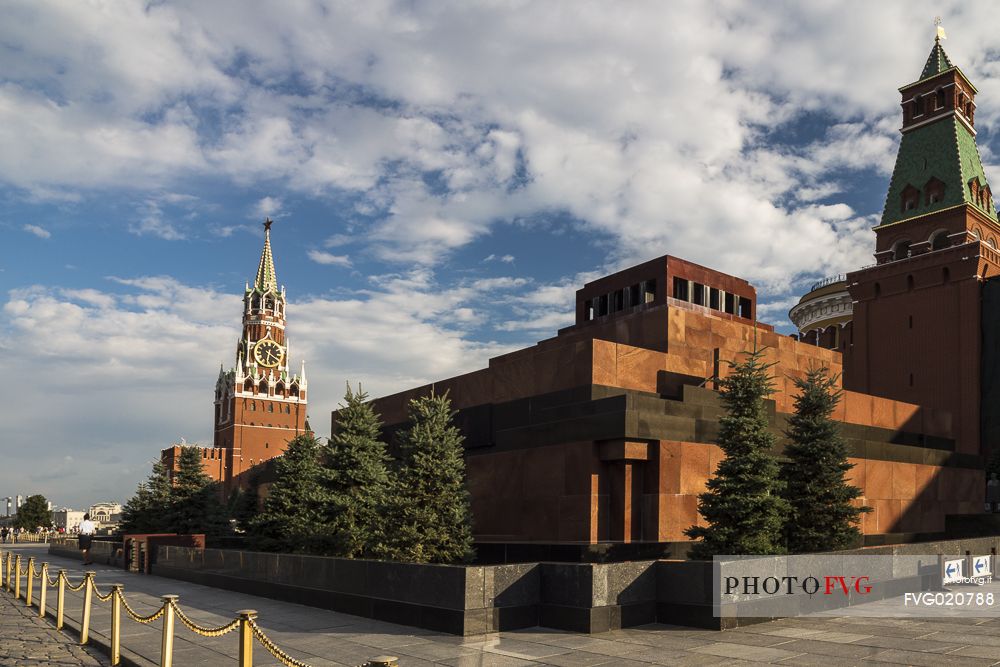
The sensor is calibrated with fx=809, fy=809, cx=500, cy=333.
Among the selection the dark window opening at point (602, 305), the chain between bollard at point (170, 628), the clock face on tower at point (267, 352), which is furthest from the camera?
the clock face on tower at point (267, 352)

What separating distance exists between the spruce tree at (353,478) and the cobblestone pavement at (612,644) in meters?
4.92

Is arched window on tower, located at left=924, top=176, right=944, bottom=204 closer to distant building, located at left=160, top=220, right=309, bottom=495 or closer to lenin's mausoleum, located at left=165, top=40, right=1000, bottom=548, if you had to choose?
lenin's mausoleum, located at left=165, top=40, right=1000, bottom=548

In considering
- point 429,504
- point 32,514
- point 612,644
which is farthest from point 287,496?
point 32,514

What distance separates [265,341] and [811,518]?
126006 mm

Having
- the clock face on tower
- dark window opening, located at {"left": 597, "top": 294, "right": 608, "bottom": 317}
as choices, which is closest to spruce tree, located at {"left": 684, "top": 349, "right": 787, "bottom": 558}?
dark window opening, located at {"left": 597, "top": 294, "right": 608, "bottom": 317}

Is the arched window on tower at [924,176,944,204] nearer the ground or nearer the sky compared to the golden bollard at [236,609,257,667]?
nearer the sky

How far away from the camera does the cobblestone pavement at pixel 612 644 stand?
10508 millimetres

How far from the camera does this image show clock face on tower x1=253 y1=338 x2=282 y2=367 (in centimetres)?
13350

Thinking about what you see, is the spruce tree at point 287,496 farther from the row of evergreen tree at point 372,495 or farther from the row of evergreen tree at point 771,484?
the row of evergreen tree at point 771,484

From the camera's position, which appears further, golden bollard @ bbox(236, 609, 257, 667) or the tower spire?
the tower spire

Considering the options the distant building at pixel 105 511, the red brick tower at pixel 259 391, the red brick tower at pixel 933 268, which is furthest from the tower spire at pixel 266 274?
the red brick tower at pixel 933 268

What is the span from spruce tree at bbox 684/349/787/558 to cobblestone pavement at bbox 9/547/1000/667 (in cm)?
222

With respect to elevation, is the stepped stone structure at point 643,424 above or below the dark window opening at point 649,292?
below

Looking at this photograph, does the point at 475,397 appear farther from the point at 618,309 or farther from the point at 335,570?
Answer: the point at 335,570
